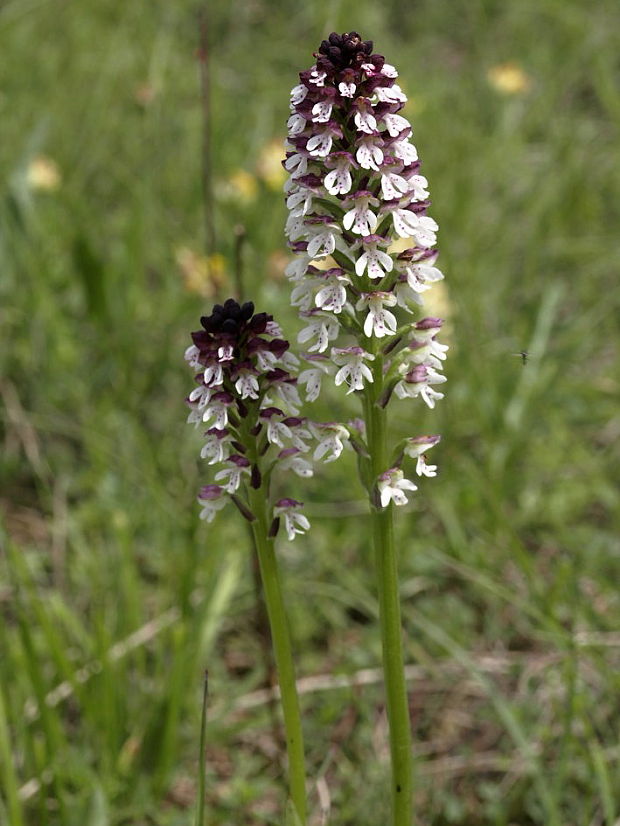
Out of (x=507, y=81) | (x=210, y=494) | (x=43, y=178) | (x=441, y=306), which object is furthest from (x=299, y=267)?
(x=507, y=81)

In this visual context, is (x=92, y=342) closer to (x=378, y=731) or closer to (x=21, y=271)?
(x=21, y=271)

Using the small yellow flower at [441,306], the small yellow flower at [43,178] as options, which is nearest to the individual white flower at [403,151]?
the small yellow flower at [441,306]

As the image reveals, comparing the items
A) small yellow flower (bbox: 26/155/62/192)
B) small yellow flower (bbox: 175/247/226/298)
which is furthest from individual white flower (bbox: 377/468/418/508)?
small yellow flower (bbox: 26/155/62/192)

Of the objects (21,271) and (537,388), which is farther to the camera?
(21,271)

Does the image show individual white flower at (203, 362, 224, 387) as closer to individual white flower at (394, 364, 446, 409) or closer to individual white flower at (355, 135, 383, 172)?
individual white flower at (394, 364, 446, 409)

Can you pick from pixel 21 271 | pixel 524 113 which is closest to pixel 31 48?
pixel 21 271
